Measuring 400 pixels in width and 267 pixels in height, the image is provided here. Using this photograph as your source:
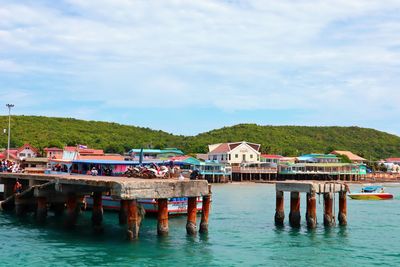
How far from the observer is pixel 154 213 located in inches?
1674

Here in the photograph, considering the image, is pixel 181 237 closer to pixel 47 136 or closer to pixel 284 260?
pixel 284 260

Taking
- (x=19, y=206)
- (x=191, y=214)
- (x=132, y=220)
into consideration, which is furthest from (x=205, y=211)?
(x=19, y=206)

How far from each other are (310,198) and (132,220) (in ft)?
39.8

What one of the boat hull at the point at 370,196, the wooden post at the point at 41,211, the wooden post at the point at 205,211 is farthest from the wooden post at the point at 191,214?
the boat hull at the point at 370,196

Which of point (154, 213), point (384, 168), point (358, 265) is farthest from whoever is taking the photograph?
point (384, 168)

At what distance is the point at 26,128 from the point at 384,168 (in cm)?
11071

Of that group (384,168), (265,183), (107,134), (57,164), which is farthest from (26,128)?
(57,164)

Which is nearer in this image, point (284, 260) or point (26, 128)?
point (284, 260)

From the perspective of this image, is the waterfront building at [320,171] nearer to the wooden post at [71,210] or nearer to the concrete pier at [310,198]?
the concrete pier at [310,198]

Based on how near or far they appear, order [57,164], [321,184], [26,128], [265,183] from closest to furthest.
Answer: [321,184] < [57,164] < [265,183] < [26,128]

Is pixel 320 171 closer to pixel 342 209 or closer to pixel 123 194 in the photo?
pixel 342 209

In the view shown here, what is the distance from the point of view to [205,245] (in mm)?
29953

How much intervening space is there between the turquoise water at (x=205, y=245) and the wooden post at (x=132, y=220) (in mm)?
460

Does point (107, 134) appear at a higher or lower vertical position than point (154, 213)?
higher
